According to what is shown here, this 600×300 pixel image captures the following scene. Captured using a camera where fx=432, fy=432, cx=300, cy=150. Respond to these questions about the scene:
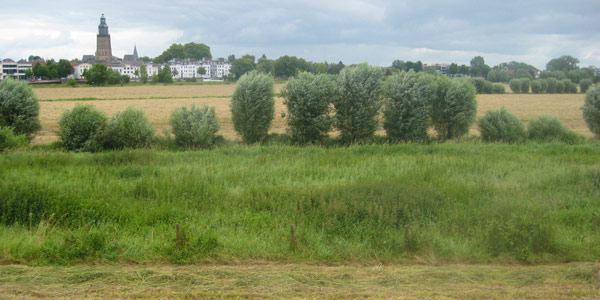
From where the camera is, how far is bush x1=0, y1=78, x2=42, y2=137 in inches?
832

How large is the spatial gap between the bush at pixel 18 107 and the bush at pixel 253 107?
1007 cm

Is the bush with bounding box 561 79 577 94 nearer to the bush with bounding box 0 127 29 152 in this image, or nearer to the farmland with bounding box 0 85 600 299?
the farmland with bounding box 0 85 600 299

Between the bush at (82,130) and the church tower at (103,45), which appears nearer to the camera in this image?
the bush at (82,130)

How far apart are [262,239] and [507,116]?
1958 centimetres

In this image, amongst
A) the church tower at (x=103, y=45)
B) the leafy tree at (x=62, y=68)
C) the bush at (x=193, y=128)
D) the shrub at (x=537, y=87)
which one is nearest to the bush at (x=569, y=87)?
the shrub at (x=537, y=87)

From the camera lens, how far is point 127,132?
67.3 ft

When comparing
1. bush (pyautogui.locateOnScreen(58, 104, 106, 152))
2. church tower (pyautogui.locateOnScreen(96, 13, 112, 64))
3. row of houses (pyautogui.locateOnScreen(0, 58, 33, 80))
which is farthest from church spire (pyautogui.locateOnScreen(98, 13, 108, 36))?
bush (pyautogui.locateOnScreen(58, 104, 106, 152))

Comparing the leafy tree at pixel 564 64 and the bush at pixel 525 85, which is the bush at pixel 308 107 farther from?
the leafy tree at pixel 564 64

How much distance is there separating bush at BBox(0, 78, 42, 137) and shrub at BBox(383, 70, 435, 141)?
18.0 m

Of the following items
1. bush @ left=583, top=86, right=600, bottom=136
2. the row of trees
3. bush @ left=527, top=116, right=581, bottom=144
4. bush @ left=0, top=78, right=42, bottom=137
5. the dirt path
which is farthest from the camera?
bush @ left=583, top=86, right=600, bottom=136

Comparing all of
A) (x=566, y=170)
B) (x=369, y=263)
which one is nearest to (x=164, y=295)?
(x=369, y=263)

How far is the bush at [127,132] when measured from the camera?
67.1ft

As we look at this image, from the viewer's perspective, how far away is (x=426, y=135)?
2239 cm

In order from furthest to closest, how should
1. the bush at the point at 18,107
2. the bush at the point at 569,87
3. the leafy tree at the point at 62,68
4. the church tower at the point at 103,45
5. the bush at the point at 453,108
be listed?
the church tower at the point at 103,45
the leafy tree at the point at 62,68
the bush at the point at 569,87
the bush at the point at 453,108
the bush at the point at 18,107
